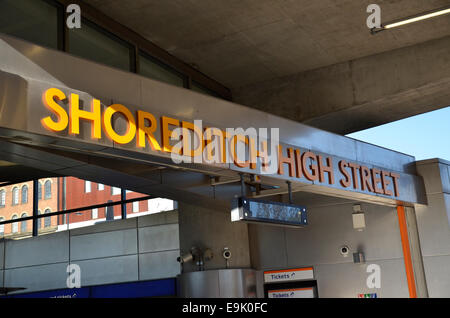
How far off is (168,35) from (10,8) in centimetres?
284

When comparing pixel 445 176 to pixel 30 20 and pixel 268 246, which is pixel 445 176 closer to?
pixel 268 246

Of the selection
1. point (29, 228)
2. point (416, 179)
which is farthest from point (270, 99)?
point (29, 228)

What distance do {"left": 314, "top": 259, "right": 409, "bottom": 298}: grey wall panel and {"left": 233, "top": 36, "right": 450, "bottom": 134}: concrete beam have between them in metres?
2.83

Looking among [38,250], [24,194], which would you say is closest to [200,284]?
[38,250]

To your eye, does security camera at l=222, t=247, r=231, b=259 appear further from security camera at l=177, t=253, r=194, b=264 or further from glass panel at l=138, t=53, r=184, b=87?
glass panel at l=138, t=53, r=184, b=87

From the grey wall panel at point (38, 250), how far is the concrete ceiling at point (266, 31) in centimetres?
519

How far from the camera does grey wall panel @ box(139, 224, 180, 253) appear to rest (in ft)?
36.0

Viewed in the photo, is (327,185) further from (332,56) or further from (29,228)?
(29,228)

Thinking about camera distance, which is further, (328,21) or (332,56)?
(332,56)

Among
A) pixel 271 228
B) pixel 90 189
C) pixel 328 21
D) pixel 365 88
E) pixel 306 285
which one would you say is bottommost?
pixel 306 285

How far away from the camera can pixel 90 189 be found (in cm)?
1235

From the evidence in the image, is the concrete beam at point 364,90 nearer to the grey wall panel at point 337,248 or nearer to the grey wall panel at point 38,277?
the grey wall panel at point 337,248

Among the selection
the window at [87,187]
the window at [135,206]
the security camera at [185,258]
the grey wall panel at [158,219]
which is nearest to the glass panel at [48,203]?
the window at [87,187]

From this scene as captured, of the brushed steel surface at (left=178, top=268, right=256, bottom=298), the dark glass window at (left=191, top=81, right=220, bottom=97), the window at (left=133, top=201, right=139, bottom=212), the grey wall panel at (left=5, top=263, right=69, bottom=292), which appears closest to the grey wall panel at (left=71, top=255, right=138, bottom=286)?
Answer: the grey wall panel at (left=5, top=263, right=69, bottom=292)
